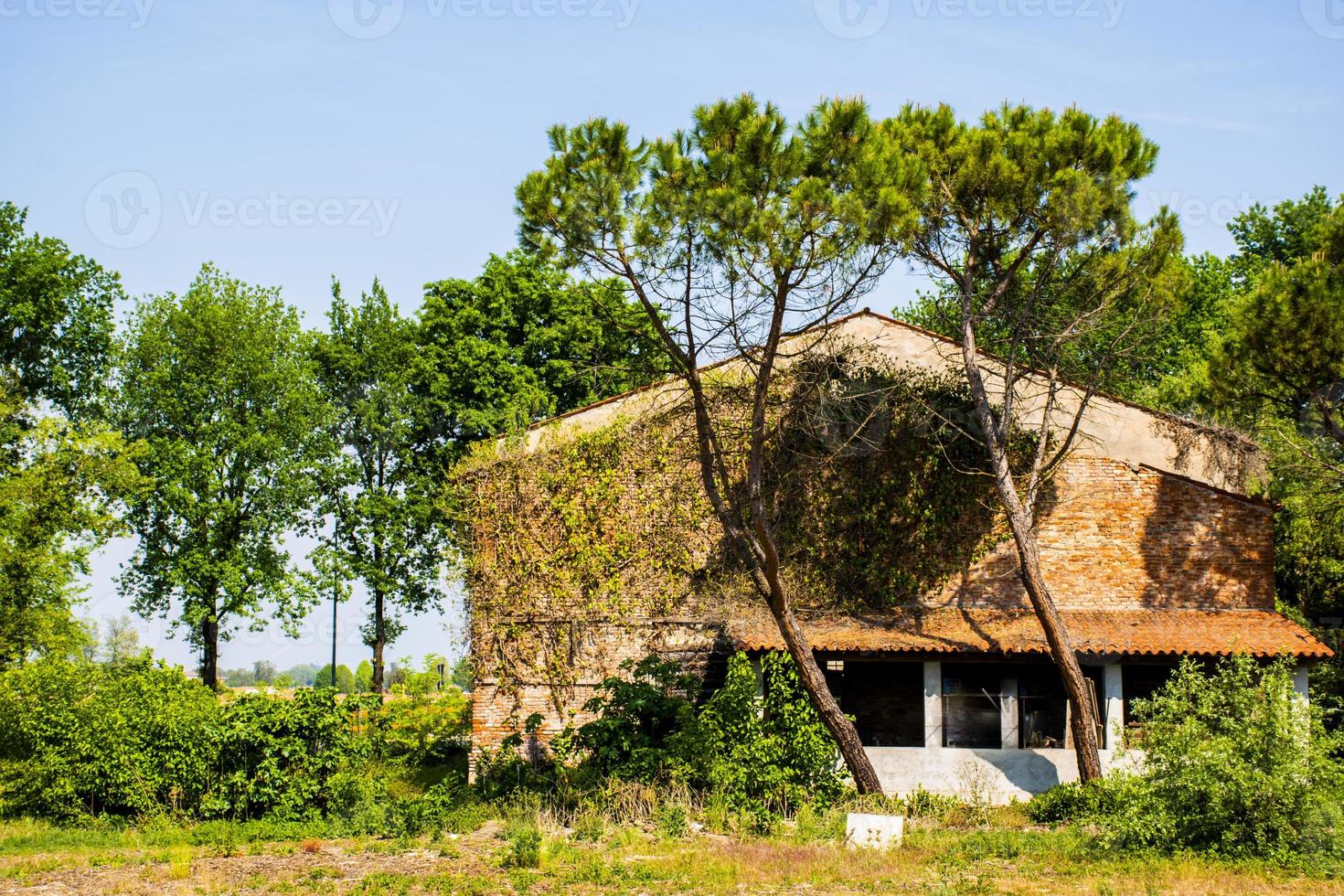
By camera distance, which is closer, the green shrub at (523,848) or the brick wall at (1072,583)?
the green shrub at (523,848)

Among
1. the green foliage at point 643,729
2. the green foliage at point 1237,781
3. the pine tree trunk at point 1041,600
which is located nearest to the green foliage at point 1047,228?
the pine tree trunk at point 1041,600

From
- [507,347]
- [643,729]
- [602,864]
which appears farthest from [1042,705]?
[507,347]

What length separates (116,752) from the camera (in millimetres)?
16344

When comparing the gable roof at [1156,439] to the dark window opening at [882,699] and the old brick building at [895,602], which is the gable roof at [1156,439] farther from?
the dark window opening at [882,699]

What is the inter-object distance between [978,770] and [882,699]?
2999 mm

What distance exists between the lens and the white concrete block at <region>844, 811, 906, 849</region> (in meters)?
14.0

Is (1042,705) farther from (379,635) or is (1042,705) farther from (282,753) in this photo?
(379,635)

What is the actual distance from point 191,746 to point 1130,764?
45.1ft

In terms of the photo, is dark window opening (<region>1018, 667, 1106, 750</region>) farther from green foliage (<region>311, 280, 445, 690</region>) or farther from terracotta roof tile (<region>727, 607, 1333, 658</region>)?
green foliage (<region>311, 280, 445, 690</region>)

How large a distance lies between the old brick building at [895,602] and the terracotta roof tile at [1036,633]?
2.5 inches

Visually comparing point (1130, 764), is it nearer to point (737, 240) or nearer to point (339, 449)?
point (737, 240)

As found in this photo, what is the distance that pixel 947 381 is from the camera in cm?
2100

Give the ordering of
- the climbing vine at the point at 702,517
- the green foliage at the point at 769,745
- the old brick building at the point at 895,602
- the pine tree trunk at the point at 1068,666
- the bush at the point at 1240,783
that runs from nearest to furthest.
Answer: the bush at the point at 1240,783
the green foliage at the point at 769,745
the pine tree trunk at the point at 1068,666
the old brick building at the point at 895,602
the climbing vine at the point at 702,517

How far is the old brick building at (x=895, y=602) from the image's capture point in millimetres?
19594
